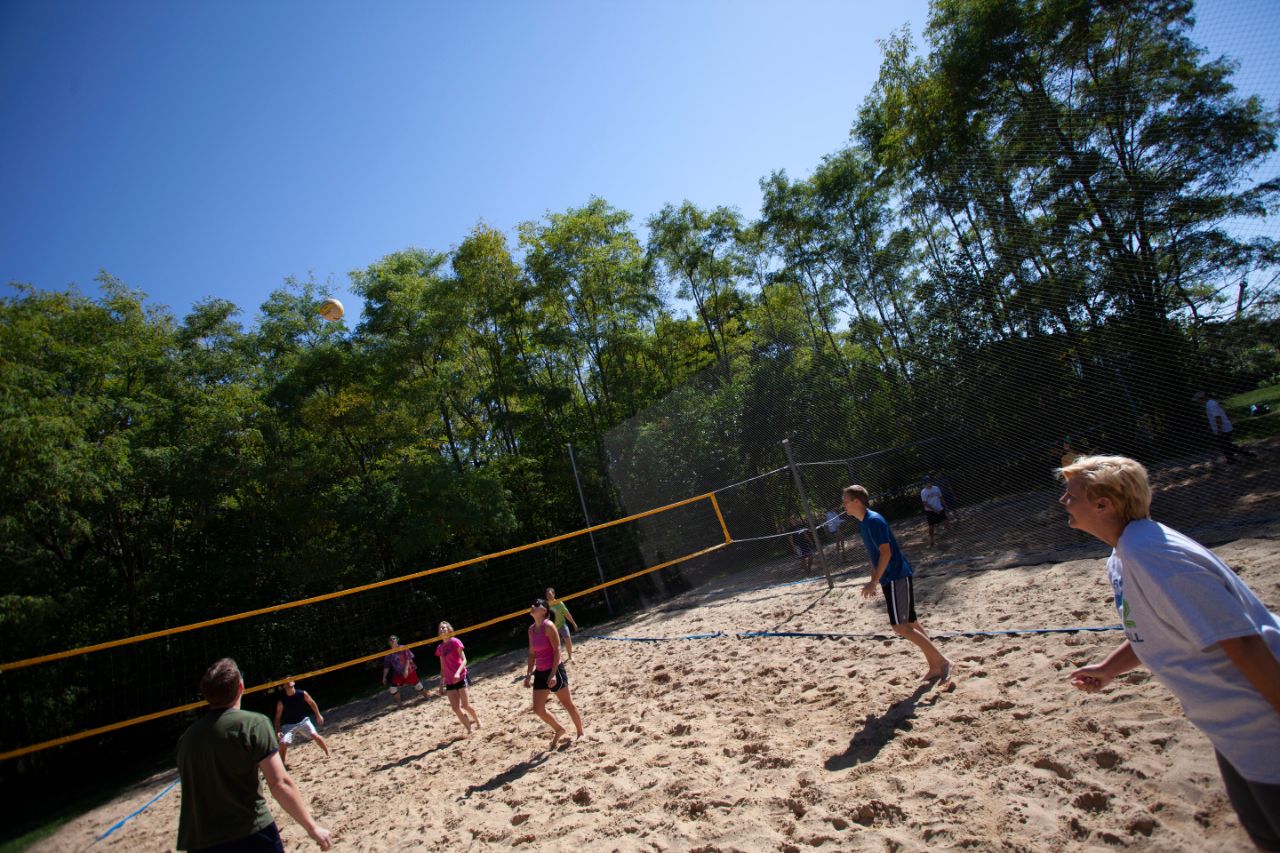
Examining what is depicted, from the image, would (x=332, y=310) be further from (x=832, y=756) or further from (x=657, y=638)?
(x=832, y=756)

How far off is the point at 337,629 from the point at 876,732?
12208 mm

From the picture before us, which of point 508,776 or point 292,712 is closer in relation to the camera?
point 508,776

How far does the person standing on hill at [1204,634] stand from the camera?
4.25ft

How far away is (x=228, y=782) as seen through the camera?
8.04ft

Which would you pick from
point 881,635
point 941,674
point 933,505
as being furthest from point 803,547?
point 941,674

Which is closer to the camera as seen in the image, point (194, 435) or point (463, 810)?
point (463, 810)

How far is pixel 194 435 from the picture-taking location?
12.5m

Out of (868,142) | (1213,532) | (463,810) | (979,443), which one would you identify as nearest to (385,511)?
(463,810)

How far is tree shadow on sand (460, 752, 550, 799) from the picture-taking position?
445 cm

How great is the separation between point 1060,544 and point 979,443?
2139 millimetres

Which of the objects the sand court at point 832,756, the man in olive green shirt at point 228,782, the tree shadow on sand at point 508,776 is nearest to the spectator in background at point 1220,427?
the sand court at point 832,756

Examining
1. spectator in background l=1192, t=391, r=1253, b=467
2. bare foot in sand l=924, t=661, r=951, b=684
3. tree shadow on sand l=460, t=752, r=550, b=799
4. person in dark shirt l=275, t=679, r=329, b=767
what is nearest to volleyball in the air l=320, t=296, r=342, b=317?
person in dark shirt l=275, t=679, r=329, b=767

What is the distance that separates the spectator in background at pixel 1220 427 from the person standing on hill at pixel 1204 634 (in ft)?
24.2

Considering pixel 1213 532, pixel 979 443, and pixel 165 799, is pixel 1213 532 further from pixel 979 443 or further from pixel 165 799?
pixel 165 799
